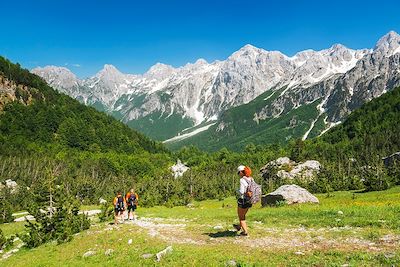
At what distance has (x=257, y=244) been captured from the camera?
20.2 meters

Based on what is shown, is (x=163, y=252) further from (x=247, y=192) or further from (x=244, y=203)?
(x=247, y=192)

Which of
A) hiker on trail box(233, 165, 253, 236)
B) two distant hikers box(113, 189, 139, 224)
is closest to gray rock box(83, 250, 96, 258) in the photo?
hiker on trail box(233, 165, 253, 236)

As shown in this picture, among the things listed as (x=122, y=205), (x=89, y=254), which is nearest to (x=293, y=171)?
(x=122, y=205)

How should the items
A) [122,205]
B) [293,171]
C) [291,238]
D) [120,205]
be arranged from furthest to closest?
[293,171], [122,205], [120,205], [291,238]

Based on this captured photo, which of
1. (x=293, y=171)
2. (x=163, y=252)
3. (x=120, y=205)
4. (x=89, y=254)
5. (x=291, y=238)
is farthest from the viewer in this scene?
(x=293, y=171)

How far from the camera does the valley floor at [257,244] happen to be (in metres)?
17.0

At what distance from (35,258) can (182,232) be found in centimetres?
1106

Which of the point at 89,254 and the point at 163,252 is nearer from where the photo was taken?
the point at 163,252

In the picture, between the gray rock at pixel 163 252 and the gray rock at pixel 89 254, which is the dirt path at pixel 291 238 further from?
the gray rock at pixel 89 254

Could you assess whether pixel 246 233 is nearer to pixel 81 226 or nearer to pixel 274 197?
pixel 81 226

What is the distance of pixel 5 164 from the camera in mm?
170250

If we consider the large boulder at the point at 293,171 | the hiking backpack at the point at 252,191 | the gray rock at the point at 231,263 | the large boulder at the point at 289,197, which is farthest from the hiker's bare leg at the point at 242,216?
the large boulder at the point at 293,171

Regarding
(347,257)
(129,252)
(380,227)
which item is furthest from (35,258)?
(380,227)

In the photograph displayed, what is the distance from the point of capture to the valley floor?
1695 cm
